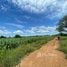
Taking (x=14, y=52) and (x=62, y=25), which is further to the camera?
(x=62, y=25)

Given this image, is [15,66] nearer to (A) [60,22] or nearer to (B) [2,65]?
(B) [2,65]

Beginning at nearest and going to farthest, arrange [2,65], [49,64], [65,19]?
[2,65], [49,64], [65,19]

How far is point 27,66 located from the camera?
11.8 metres

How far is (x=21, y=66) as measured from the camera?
11.7 m

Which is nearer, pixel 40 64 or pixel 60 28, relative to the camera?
pixel 40 64

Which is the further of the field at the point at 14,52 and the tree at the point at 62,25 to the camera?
the tree at the point at 62,25

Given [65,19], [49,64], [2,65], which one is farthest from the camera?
[65,19]

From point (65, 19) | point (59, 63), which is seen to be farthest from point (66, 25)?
point (59, 63)

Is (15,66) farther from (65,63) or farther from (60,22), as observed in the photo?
(60,22)

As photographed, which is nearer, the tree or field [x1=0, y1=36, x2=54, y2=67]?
field [x1=0, y1=36, x2=54, y2=67]

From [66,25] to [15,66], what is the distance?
202ft

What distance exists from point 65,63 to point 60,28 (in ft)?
207

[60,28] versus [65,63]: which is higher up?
[60,28]

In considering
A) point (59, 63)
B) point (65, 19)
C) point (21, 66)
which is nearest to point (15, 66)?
point (21, 66)
